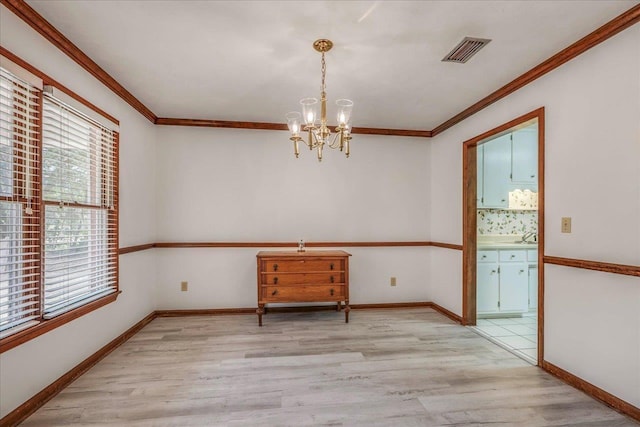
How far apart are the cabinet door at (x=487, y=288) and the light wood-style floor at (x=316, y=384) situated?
603 mm

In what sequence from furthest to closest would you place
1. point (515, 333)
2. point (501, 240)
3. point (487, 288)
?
1. point (501, 240)
2. point (487, 288)
3. point (515, 333)

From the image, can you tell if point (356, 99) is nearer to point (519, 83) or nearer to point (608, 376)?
point (519, 83)

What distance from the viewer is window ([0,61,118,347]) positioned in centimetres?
189

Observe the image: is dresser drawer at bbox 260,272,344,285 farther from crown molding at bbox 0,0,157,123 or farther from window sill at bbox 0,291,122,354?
crown molding at bbox 0,0,157,123

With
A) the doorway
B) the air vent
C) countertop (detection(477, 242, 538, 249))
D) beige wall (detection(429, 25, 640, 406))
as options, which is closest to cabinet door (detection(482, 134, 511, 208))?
the doorway

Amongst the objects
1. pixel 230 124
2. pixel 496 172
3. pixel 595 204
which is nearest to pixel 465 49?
pixel 595 204

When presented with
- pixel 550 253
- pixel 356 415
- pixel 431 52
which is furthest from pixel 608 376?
pixel 431 52

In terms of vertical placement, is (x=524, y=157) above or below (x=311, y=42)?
below

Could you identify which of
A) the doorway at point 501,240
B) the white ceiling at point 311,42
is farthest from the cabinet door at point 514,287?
the white ceiling at point 311,42

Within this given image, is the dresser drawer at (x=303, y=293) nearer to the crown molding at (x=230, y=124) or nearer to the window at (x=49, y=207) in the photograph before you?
the window at (x=49, y=207)

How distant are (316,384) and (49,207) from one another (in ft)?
7.22

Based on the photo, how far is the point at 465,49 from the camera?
2396 millimetres

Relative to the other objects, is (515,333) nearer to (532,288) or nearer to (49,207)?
(532,288)

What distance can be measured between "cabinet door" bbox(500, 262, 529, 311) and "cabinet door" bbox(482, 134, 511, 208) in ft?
2.56
